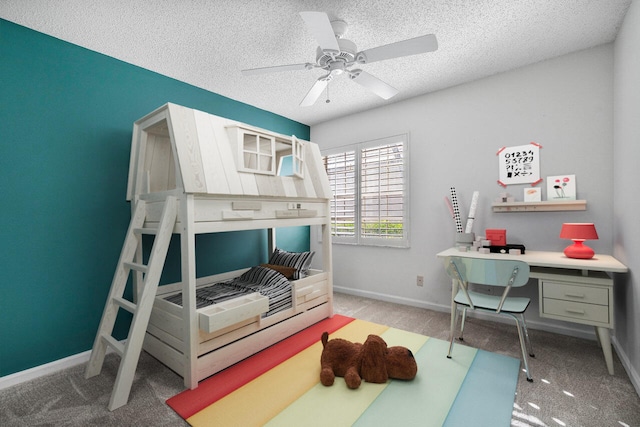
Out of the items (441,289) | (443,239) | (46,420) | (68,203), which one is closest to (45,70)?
(68,203)

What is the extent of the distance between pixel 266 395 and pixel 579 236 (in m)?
2.44

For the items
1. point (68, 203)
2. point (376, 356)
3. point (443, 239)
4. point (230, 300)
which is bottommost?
point (376, 356)

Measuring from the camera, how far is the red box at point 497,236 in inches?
101

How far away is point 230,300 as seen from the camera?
2.12 metres

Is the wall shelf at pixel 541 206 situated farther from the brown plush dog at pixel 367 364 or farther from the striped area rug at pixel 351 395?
the brown plush dog at pixel 367 364

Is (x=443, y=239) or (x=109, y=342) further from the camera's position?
(x=443, y=239)

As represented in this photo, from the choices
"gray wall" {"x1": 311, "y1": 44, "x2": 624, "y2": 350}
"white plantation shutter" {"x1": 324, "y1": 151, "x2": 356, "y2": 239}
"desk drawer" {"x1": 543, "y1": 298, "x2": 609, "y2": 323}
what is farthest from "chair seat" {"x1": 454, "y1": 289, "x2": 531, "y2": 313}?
"white plantation shutter" {"x1": 324, "y1": 151, "x2": 356, "y2": 239}

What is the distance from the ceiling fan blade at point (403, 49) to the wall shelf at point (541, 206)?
165 centimetres

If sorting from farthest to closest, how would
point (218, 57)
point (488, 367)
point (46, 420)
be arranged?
1. point (218, 57)
2. point (488, 367)
3. point (46, 420)

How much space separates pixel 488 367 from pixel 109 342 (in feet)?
8.35

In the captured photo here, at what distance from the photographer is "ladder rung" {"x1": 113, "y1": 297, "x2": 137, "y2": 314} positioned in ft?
5.85

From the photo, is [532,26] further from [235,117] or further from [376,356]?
[235,117]

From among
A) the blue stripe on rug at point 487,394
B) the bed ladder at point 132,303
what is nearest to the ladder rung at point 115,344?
the bed ladder at point 132,303

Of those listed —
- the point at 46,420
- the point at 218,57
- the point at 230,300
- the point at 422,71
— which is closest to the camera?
the point at 46,420
